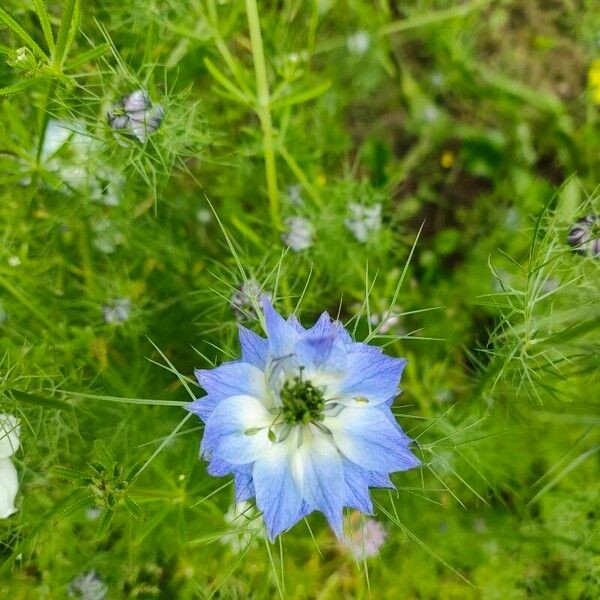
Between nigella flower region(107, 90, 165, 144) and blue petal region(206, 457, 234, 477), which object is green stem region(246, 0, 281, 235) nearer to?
nigella flower region(107, 90, 165, 144)

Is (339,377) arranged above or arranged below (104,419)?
above

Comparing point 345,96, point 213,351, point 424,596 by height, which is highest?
point 345,96

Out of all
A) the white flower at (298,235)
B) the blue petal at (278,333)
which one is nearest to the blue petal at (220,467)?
the blue petal at (278,333)

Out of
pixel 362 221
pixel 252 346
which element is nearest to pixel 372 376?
pixel 252 346

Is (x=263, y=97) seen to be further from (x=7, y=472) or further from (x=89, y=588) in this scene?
(x=89, y=588)

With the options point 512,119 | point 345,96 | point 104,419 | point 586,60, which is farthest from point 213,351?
point 586,60

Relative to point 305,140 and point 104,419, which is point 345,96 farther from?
point 104,419
